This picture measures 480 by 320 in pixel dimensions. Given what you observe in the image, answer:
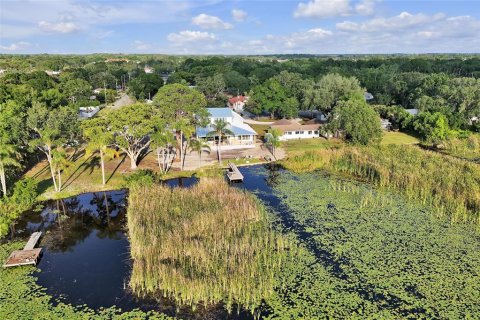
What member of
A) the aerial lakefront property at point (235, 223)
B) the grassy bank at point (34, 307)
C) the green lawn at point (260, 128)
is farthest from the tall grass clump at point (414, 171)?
the grassy bank at point (34, 307)

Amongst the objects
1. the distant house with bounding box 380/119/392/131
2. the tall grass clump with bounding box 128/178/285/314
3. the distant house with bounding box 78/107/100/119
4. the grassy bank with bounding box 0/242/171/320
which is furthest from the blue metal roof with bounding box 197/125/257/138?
the grassy bank with bounding box 0/242/171/320

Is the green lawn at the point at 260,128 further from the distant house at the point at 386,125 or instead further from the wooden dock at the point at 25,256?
the wooden dock at the point at 25,256

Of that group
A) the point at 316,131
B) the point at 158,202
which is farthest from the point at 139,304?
the point at 316,131

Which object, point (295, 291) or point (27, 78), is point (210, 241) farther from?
point (27, 78)

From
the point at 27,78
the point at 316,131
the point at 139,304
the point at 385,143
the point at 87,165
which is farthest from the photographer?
the point at 27,78

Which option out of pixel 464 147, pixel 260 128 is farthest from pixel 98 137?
pixel 464 147

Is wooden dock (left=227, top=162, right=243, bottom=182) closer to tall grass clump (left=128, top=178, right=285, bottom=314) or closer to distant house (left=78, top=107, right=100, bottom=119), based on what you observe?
tall grass clump (left=128, top=178, right=285, bottom=314)
